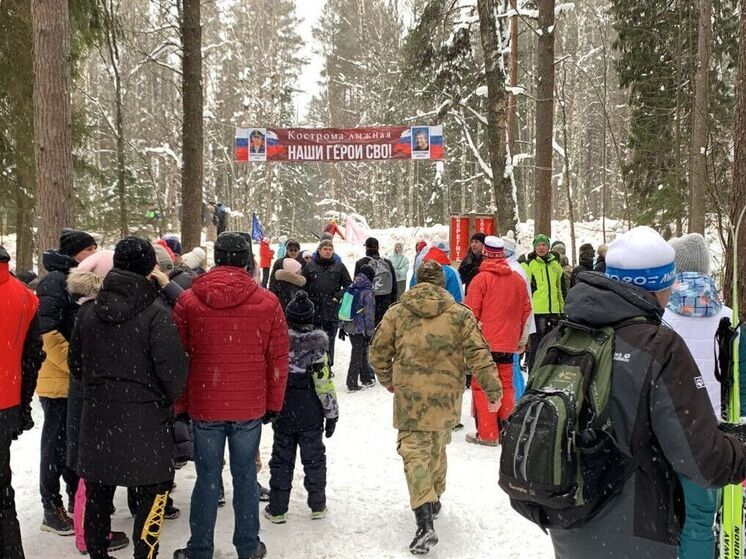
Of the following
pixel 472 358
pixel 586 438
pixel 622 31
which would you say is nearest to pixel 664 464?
pixel 586 438

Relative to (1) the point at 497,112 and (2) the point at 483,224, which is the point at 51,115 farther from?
(2) the point at 483,224

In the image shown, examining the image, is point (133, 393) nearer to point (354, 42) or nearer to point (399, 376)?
Answer: point (399, 376)

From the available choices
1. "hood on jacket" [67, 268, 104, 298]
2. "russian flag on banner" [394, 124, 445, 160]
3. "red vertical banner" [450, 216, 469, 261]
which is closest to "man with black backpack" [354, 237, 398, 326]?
"hood on jacket" [67, 268, 104, 298]

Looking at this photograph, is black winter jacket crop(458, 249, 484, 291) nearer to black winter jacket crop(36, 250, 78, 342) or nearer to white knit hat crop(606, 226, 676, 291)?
black winter jacket crop(36, 250, 78, 342)

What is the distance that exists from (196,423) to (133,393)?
0.53 m

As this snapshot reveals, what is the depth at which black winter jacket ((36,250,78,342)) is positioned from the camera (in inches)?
170

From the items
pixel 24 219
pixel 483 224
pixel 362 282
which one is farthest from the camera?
pixel 483 224

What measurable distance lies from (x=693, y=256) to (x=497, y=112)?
854cm

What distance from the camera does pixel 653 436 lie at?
211 cm

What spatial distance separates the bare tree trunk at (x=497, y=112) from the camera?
11312 mm

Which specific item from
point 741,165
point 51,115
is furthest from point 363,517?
point 51,115

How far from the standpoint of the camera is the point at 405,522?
488cm

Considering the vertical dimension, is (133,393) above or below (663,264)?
below

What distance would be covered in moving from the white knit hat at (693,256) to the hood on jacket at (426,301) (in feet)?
5.29
